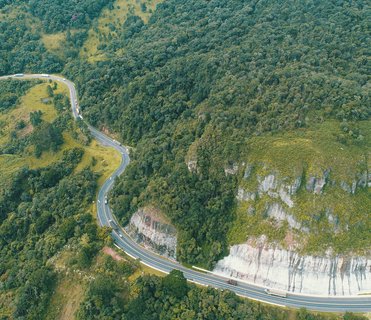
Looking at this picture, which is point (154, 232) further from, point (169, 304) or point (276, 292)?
Answer: point (276, 292)

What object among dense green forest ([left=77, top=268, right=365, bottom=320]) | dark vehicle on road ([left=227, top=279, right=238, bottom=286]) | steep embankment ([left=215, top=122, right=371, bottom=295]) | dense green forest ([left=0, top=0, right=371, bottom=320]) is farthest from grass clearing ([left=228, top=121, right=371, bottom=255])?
dense green forest ([left=77, top=268, right=365, bottom=320])

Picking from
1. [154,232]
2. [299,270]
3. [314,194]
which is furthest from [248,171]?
[154,232]

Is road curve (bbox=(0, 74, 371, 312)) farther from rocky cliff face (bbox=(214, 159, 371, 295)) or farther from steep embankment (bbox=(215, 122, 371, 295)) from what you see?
Result: steep embankment (bbox=(215, 122, 371, 295))

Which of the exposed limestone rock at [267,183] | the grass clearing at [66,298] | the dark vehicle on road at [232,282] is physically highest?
the exposed limestone rock at [267,183]

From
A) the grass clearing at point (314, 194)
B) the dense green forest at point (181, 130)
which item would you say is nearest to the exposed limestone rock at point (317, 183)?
the grass clearing at point (314, 194)

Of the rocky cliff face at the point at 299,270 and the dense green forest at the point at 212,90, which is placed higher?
the dense green forest at the point at 212,90

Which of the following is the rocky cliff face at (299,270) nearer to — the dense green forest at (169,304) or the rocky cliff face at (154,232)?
the dense green forest at (169,304)
